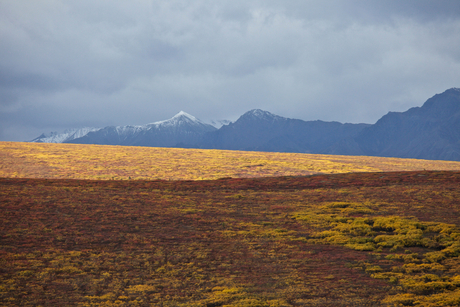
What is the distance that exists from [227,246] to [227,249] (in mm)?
564

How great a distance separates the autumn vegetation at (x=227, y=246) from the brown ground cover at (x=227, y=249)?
0.08m

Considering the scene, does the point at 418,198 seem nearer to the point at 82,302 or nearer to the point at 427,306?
the point at 427,306

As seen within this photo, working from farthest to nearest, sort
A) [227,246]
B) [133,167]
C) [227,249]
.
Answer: [133,167]
[227,246]
[227,249]

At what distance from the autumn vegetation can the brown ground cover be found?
0.26ft

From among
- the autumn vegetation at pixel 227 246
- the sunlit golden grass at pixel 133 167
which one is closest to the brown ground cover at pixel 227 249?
the autumn vegetation at pixel 227 246

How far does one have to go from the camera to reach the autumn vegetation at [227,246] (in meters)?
15.3

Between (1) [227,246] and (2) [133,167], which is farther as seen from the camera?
(2) [133,167]

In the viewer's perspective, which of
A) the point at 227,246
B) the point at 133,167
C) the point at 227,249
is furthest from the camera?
the point at 133,167

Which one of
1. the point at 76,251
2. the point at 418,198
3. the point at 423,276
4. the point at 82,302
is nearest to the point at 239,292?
the point at 82,302

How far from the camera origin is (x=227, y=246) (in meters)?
22.3

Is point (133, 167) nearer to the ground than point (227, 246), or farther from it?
farther from it

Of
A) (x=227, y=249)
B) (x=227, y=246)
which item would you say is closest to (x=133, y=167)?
(x=227, y=246)

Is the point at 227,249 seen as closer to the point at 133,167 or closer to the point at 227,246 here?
the point at 227,246

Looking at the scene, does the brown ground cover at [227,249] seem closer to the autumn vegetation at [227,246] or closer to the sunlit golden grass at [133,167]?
the autumn vegetation at [227,246]
